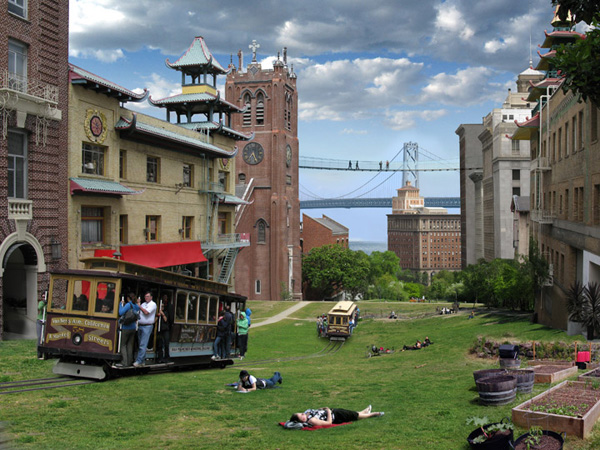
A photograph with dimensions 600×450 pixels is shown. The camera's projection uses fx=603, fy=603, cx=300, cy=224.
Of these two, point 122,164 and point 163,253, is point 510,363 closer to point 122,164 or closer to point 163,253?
point 122,164

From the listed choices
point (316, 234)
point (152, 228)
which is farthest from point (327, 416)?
point (316, 234)

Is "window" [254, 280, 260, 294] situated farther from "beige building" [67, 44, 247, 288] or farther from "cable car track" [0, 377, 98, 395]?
"cable car track" [0, 377, 98, 395]

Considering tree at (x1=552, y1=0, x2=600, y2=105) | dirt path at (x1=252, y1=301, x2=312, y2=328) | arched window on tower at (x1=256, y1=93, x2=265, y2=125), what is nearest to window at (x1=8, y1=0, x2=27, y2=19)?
tree at (x1=552, y1=0, x2=600, y2=105)

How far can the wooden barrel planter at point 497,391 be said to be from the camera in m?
12.7

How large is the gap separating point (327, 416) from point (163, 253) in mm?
27914

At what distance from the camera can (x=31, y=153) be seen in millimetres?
26812

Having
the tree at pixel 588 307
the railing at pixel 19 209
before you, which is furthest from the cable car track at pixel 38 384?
the tree at pixel 588 307

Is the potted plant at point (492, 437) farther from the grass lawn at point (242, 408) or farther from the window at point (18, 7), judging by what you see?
the window at point (18, 7)

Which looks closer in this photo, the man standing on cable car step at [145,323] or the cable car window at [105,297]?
the cable car window at [105,297]

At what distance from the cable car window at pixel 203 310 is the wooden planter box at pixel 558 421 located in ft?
36.2

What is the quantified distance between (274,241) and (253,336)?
1958 inches

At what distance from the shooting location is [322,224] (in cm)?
11669

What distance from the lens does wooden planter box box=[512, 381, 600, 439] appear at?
10133mm

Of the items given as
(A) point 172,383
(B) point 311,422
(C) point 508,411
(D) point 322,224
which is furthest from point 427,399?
(D) point 322,224
